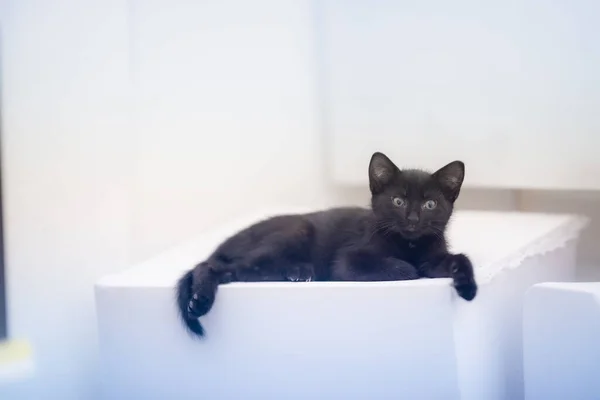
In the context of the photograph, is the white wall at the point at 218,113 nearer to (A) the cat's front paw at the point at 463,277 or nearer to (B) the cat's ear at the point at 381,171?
(B) the cat's ear at the point at 381,171

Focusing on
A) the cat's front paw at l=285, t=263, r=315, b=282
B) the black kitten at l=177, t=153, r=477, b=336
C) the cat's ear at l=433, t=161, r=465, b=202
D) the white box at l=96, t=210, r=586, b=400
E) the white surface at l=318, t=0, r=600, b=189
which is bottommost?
the white box at l=96, t=210, r=586, b=400

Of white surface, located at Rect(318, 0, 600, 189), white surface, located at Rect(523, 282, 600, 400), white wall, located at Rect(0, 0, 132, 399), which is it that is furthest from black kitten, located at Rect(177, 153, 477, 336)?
white wall, located at Rect(0, 0, 132, 399)

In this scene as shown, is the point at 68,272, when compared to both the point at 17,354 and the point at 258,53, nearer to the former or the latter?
the point at 17,354

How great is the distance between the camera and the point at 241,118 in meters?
1.77

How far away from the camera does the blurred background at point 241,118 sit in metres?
1.32

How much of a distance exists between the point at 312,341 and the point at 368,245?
0.23 metres

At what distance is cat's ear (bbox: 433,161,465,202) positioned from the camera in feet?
3.64

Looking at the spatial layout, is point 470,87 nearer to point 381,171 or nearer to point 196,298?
point 381,171

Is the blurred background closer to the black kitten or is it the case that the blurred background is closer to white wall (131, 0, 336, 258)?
white wall (131, 0, 336, 258)

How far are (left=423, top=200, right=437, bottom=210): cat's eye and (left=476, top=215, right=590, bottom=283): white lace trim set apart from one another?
133mm

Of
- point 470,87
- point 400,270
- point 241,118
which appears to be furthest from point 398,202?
point 241,118

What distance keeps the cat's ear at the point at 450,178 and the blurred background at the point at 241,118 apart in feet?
0.96

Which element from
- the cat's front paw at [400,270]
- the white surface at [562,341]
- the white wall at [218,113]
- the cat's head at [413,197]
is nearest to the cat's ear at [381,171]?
the cat's head at [413,197]

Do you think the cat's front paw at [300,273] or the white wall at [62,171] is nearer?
the cat's front paw at [300,273]
